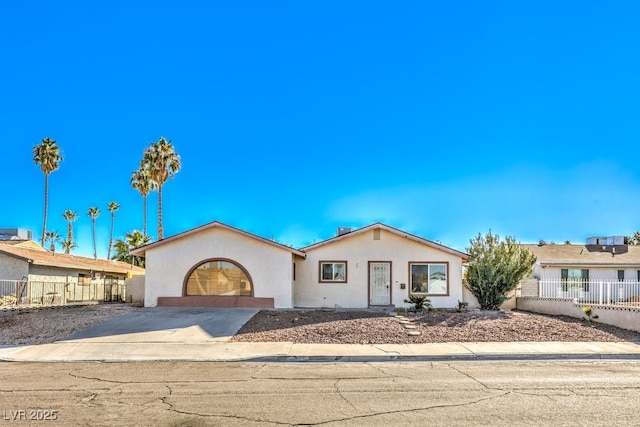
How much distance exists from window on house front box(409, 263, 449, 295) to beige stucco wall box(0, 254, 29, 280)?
67.6ft

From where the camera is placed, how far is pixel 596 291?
21344 mm

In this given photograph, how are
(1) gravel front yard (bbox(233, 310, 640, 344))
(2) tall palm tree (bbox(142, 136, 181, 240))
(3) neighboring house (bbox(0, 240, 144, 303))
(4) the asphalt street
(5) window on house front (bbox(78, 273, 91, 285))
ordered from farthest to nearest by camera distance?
(2) tall palm tree (bbox(142, 136, 181, 240))
(5) window on house front (bbox(78, 273, 91, 285))
(3) neighboring house (bbox(0, 240, 144, 303))
(1) gravel front yard (bbox(233, 310, 640, 344))
(4) the asphalt street

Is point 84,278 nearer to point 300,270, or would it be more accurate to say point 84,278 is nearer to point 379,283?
point 300,270

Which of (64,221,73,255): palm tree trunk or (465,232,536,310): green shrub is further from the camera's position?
(64,221,73,255): palm tree trunk

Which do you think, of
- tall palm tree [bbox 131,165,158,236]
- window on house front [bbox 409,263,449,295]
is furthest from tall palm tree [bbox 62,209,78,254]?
window on house front [bbox 409,263,449,295]

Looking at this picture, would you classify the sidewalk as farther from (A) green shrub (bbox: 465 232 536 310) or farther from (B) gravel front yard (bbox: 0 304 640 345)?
(A) green shrub (bbox: 465 232 536 310)

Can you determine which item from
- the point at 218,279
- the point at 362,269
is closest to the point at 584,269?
the point at 362,269

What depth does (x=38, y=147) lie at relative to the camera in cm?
5056

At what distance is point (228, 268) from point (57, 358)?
35.6 feet

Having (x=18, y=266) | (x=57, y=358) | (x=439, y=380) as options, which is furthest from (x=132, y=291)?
(x=439, y=380)

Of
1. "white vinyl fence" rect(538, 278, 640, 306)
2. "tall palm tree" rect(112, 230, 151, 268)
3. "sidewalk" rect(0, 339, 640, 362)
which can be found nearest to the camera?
"sidewalk" rect(0, 339, 640, 362)

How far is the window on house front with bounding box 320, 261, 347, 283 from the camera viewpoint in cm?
2502

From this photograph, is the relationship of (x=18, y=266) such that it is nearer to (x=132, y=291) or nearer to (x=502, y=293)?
(x=132, y=291)

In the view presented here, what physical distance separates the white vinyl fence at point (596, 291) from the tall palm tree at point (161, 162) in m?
31.1
